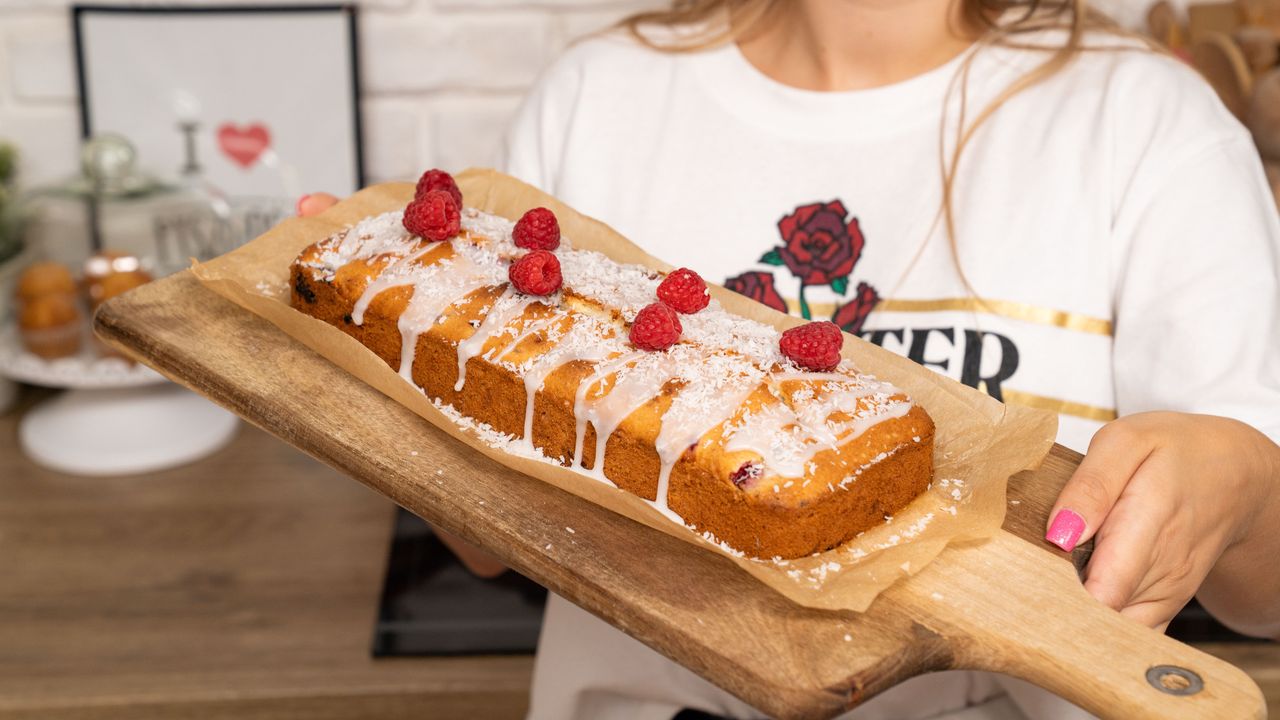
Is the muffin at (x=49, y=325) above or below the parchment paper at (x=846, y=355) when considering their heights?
below

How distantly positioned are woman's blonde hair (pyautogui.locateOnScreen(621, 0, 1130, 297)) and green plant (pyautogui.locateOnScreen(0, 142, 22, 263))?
1357mm

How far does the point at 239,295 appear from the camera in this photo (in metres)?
1.31

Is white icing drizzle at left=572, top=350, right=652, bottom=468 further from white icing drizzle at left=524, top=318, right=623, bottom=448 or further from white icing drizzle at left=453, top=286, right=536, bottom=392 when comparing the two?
white icing drizzle at left=453, top=286, right=536, bottom=392

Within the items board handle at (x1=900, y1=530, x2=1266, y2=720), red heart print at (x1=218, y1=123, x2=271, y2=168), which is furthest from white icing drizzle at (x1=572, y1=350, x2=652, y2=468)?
red heart print at (x1=218, y1=123, x2=271, y2=168)

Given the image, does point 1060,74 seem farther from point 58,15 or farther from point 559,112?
point 58,15

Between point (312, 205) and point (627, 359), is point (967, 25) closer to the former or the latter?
point (627, 359)

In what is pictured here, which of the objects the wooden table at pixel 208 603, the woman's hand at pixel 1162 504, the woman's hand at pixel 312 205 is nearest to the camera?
the woman's hand at pixel 1162 504

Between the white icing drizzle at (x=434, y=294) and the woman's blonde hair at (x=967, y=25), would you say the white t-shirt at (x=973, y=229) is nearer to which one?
the woman's blonde hair at (x=967, y=25)

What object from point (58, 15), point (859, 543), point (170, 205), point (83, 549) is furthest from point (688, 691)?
point (58, 15)

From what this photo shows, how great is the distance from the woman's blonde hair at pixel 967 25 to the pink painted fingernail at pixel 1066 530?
0.53 m

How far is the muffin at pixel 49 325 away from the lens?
6.89 ft

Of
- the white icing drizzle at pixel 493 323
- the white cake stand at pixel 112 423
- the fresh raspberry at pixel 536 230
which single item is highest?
the fresh raspberry at pixel 536 230

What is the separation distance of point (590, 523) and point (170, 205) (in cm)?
154


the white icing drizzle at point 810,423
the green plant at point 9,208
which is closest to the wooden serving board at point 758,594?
the white icing drizzle at point 810,423
